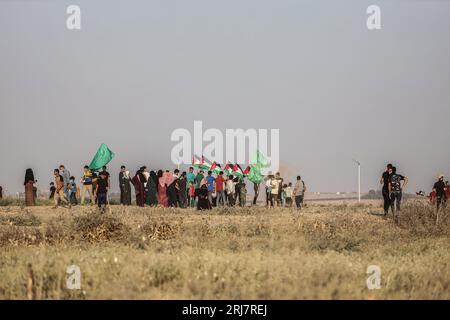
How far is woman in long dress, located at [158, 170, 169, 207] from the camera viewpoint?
3397cm

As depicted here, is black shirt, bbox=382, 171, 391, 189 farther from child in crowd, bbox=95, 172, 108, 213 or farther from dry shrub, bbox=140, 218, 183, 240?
child in crowd, bbox=95, 172, 108, 213

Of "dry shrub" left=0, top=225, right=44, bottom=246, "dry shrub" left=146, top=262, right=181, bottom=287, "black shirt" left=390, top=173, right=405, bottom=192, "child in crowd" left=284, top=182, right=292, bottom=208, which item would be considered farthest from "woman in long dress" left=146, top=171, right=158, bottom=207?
"dry shrub" left=146, top=262, right=181, bottom=287

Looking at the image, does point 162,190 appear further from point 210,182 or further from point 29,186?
point 29,186

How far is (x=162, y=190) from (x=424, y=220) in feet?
44.3

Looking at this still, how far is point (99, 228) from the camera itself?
19.2m

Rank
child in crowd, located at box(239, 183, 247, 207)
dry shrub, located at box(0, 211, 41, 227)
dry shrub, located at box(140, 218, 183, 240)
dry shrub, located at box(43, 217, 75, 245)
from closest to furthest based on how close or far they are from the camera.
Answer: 1. dry shrub, located at box(43, 217, 75, 245)
2. dry shrub, located at box(140, 218, 183, 240)
3. dry shrub, located at box(0, 211, 41, 227)
4. child in crowd, located at box(239, 183, 247, 207)

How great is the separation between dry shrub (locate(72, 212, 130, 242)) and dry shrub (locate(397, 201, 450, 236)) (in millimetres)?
7525

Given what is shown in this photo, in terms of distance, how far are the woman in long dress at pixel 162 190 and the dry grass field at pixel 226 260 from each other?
11.2 meters

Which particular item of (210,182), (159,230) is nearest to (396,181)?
(159,230)

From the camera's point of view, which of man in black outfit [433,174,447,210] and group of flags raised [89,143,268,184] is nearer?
man in black outfit [433,174,447,210]

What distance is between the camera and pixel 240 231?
20672 mm
